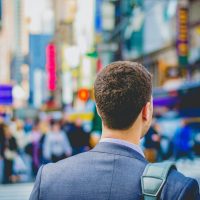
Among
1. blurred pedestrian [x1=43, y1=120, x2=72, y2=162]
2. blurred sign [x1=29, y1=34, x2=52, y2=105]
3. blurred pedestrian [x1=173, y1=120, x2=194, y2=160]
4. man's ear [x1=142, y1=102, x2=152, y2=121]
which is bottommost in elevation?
blurred sign [x1=29, y1=34, x2=52, y2=105]

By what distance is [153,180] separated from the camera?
2.03 meters

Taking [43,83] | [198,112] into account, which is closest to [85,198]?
[198,112]

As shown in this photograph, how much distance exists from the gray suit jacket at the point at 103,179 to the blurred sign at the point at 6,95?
1979cm

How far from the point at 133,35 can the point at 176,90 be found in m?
18.1

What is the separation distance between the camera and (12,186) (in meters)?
15.4

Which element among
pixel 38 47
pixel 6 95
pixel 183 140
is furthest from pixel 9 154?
pixel 38 47

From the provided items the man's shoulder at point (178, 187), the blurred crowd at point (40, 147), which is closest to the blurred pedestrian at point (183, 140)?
the blurred crowd at point (40, 147)

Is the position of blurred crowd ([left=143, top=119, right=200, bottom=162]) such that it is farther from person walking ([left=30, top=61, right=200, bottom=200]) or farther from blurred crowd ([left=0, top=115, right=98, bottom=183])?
person walking ([left=30, top=61, right=200, bottom=200])

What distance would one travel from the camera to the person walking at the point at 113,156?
2.13 m

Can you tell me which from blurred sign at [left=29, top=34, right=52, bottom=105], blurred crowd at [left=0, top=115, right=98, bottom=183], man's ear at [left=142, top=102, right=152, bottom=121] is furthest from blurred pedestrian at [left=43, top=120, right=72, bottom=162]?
blurred sign at [left=29, top=34, right=52, bottom=105]

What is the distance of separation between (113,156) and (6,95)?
20.2 metres

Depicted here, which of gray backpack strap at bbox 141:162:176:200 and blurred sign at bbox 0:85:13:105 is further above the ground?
gray backpack strap at bbox 141:162:176:200

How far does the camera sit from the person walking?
6.98ft

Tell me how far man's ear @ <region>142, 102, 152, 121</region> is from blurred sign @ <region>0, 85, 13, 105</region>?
19755 mm
